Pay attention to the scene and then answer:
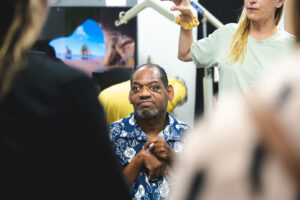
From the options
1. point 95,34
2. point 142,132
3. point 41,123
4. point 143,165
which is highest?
point 95,34

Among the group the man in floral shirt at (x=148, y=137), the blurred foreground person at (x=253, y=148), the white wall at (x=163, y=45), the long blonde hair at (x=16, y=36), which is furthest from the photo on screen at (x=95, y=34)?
the blurred foreground person at (x=253, y=148)

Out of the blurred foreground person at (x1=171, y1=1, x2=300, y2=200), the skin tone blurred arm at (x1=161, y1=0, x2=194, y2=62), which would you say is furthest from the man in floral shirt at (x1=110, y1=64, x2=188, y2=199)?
the blurred foreground person at (x1=171, y1=1, x2=300, y2=200)

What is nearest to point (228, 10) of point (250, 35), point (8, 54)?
point (250, 35)

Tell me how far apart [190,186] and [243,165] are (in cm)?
6

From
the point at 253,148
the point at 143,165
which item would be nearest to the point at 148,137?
the point at 143,165

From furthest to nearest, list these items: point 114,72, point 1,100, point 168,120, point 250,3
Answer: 1. point 114,72
2. point 168,120
3. point 250,3
4. point 1,100

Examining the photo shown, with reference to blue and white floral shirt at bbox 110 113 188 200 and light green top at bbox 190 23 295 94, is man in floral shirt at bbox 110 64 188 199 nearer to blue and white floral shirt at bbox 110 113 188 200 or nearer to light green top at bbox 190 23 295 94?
blue and white floral shirt at bbox 110 113 188 200

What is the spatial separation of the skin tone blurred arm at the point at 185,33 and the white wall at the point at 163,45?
6.05 feet

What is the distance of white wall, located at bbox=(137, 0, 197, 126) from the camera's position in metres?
3.86

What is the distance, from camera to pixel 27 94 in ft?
1.82

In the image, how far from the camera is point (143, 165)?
5.55ft

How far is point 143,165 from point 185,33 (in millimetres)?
720

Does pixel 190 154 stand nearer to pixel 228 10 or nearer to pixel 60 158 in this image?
pixel 60 158

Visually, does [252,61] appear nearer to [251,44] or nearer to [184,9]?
[251,44]
